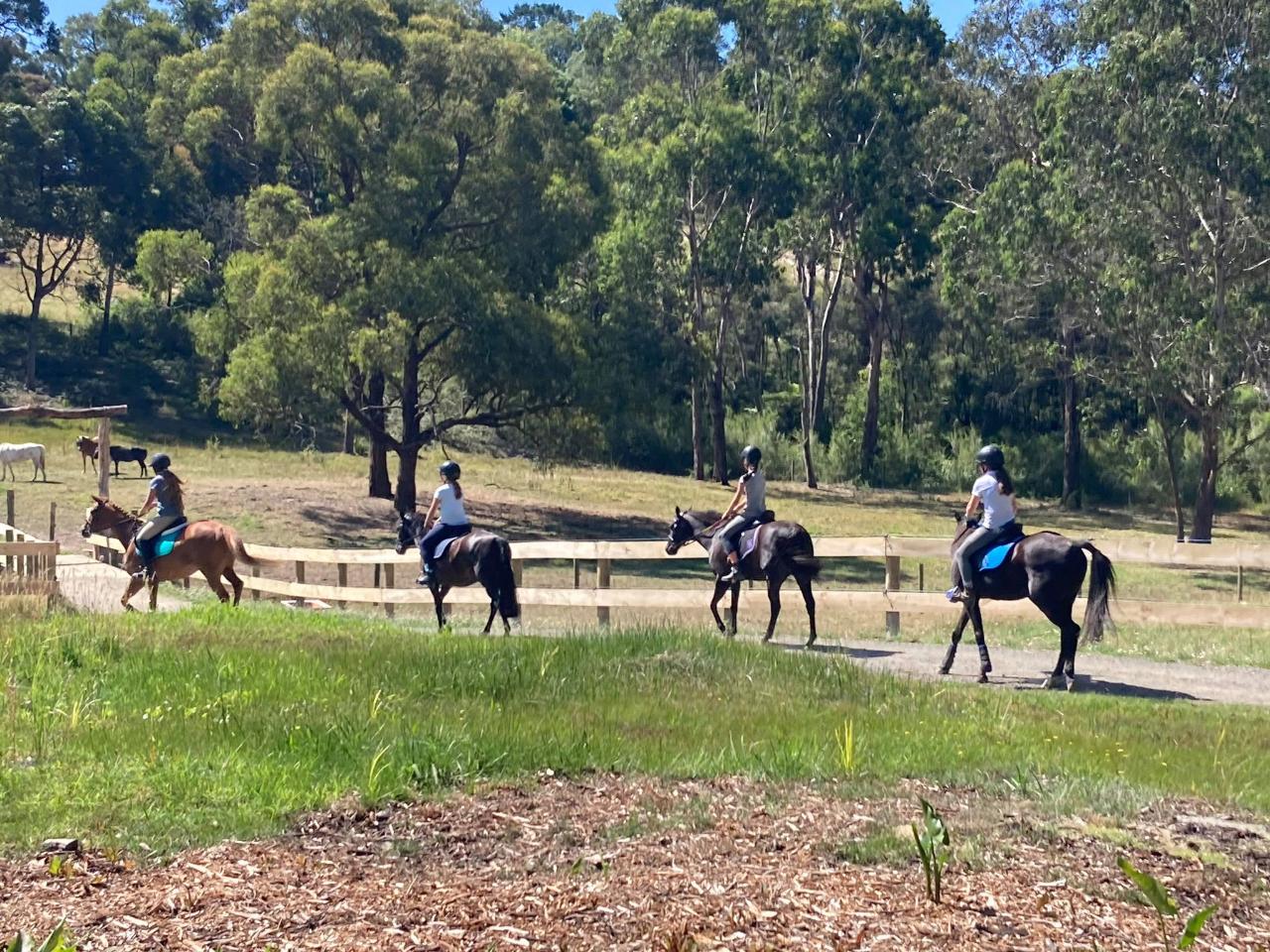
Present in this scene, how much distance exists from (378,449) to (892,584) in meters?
27.2

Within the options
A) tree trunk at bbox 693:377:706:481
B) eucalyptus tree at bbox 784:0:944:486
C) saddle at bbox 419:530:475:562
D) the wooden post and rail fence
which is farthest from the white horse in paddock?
eucalyptus tree at bbox 784:0:944:486

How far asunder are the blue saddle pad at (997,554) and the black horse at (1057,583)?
0.04 meters

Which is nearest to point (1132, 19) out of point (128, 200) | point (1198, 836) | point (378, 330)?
point (378, 330)

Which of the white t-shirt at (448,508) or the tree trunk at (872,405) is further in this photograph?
the tree trunk at (872,405)

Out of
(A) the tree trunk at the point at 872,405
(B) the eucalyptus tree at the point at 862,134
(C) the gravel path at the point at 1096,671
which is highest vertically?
(B) the eucalyptus tree at the point at 862,134

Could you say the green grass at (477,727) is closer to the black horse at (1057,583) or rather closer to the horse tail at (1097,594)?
the black horse at (1057,583)

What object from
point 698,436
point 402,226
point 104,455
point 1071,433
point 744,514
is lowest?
point 744,514

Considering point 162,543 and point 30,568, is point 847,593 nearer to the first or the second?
point 162,543

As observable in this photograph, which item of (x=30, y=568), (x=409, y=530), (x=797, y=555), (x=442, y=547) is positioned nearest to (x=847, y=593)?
(x=797, y=555)

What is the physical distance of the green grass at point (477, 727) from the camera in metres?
7.34

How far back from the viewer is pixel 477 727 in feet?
28.3

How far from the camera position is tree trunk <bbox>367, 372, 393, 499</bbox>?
40.9 metres

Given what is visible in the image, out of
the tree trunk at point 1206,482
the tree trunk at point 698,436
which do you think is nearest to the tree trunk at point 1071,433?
the tree trunk at point 698,436

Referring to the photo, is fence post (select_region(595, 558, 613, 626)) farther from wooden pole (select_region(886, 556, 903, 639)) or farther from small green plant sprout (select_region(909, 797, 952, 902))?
small green plant sprout (select_region(909, 797, 952, 902))
